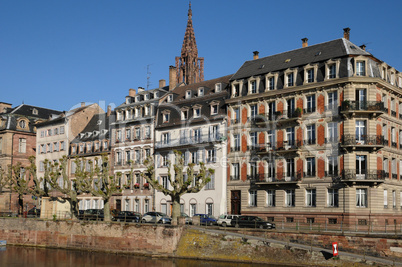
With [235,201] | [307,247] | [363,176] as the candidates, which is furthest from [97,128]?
[307,247]

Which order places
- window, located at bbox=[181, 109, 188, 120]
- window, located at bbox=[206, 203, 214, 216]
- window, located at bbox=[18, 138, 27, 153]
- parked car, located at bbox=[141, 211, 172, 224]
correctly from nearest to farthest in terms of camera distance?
1. parked car, located at bbox=[141, 211, 172, 224]
2. window, located at bbox=[206, 203, 214, 216]
3. window, located at bbox=[181, 109, 188, 120]
4. window, located at bbox=[18, 138, 27, 153]

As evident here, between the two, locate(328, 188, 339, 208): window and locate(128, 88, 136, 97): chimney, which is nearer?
locate(328, 188, 339, 208): window

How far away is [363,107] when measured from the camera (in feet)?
174

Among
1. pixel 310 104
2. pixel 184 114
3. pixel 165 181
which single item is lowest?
pixel 165 181

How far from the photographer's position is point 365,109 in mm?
52875

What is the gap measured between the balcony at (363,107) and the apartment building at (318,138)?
0.33 feet

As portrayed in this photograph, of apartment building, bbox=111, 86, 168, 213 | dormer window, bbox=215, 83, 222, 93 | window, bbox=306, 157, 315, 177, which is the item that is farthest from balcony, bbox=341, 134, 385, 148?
apartment building, bbox=111, 86, 168, 213

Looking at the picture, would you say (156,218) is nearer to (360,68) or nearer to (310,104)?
(310,104)

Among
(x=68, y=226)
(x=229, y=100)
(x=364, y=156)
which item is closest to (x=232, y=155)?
(x=229, y=100)

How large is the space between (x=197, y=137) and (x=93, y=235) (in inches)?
780

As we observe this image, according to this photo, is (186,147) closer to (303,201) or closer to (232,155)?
(232,155)

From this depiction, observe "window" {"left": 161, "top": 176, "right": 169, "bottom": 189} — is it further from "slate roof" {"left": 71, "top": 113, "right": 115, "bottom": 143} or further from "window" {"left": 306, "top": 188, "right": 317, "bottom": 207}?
"window" {"left": 306, "top": 188, "right": 317, "bottom": 207}

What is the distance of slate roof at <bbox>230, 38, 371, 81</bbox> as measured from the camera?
56125mm

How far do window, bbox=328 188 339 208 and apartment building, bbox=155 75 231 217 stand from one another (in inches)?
535
